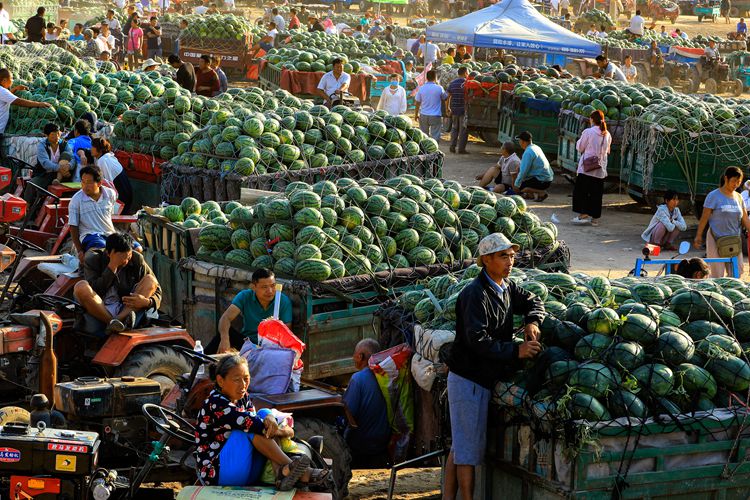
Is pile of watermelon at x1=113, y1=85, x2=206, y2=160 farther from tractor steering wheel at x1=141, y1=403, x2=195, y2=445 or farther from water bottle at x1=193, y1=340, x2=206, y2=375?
tractor steering wheel at x1=141, y1=403, x2=195, y2=445

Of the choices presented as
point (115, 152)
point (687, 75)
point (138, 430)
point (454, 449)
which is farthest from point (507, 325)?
point (687, 75)

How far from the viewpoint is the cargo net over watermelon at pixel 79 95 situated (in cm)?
1803

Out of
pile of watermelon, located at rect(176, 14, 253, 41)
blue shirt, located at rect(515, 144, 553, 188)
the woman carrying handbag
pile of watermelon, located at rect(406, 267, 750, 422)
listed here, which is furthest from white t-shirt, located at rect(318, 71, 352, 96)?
pile of watermelon, located at rect(406, 267, 750, 422)

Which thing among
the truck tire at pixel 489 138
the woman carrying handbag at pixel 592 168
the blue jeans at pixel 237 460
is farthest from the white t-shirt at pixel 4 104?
the blue jeans at pixel 237 460

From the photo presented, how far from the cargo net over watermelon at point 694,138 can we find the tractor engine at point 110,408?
1128 centimetres

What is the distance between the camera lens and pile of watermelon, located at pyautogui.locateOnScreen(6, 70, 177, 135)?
1805 centimetres

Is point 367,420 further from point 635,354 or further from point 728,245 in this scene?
point 728,245

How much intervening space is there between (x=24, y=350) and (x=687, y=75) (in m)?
33.3

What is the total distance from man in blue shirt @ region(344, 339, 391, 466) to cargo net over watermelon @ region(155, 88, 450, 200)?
6.34 meters

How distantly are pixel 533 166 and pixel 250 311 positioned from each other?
10.5 metres

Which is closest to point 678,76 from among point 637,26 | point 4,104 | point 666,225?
point 637,26

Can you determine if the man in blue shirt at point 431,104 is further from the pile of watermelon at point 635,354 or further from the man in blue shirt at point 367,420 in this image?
the pile of watermelon at point 635,354

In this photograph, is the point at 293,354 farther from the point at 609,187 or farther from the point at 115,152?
the point at 609,187

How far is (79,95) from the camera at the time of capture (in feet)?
61.2
